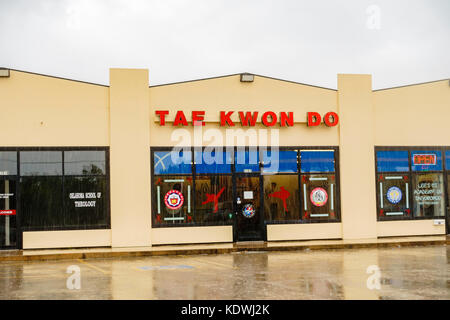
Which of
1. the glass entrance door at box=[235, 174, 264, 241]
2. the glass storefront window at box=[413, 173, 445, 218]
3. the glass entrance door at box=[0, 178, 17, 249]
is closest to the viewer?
the glass entrance door at box=[0, 178, 17, 249]

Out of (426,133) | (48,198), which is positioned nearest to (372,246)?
(426,133)

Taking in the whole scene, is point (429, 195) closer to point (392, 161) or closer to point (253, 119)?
point (392, 161)

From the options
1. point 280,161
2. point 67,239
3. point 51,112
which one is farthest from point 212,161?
point 51,112

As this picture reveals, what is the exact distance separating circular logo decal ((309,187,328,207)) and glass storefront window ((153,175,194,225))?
433cm

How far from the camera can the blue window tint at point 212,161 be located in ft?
67.5

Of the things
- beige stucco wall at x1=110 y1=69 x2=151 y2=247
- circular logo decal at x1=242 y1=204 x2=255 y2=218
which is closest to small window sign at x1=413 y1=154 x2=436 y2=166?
circular logo decal at x1=242 y1=204 x2=255 y2=218

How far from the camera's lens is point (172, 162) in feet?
67.1

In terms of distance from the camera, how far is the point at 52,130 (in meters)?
19.8

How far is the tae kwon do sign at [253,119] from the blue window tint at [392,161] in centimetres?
225

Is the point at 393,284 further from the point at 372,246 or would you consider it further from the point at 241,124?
the point at 241,124

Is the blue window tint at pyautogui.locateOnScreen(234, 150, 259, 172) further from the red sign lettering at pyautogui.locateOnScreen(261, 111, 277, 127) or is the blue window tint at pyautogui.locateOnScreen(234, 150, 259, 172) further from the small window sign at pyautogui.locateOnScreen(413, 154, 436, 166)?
the small window sign at pyautogui.locateOnScreen(413, 154, 436, 166)

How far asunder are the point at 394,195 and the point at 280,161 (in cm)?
453

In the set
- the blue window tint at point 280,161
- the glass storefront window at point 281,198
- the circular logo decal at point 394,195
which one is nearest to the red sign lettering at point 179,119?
the blue window tint at point 280,161

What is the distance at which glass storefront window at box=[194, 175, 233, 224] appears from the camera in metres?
20.6
